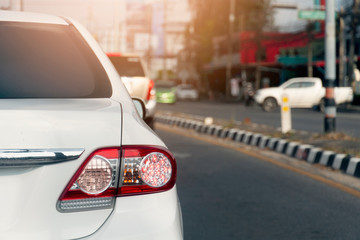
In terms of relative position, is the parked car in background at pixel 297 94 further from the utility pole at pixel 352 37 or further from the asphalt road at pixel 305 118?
the utility pole at pixel 352 37

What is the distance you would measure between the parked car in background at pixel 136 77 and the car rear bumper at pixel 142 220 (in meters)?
9.90

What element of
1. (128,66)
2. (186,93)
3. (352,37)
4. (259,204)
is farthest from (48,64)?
(186,93)

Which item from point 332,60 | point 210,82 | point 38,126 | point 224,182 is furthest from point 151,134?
point 210,82

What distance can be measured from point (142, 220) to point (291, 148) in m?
8.97

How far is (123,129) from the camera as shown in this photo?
2402 millimetres

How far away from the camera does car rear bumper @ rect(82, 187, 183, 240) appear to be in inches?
91.2

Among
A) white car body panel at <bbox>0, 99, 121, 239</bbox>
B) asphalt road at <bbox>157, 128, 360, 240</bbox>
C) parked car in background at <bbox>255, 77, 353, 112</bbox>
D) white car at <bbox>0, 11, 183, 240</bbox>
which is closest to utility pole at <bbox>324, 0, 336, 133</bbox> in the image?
asphalt road at <bbox>157, 128, 360, 240</bbox>

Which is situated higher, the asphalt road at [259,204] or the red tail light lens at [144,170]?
the red tail light lens at [144,170]

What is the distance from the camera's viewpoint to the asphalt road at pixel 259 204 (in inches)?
206

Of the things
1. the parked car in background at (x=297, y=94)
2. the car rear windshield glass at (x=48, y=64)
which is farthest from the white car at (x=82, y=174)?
the parked car in background at (x=297, y=94)

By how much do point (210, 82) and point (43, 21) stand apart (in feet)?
235

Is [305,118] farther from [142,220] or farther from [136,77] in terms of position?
[142,220]

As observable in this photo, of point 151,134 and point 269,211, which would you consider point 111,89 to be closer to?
point 151,134

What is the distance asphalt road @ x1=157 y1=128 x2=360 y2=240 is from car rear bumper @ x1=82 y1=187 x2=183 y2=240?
8.43 ft
